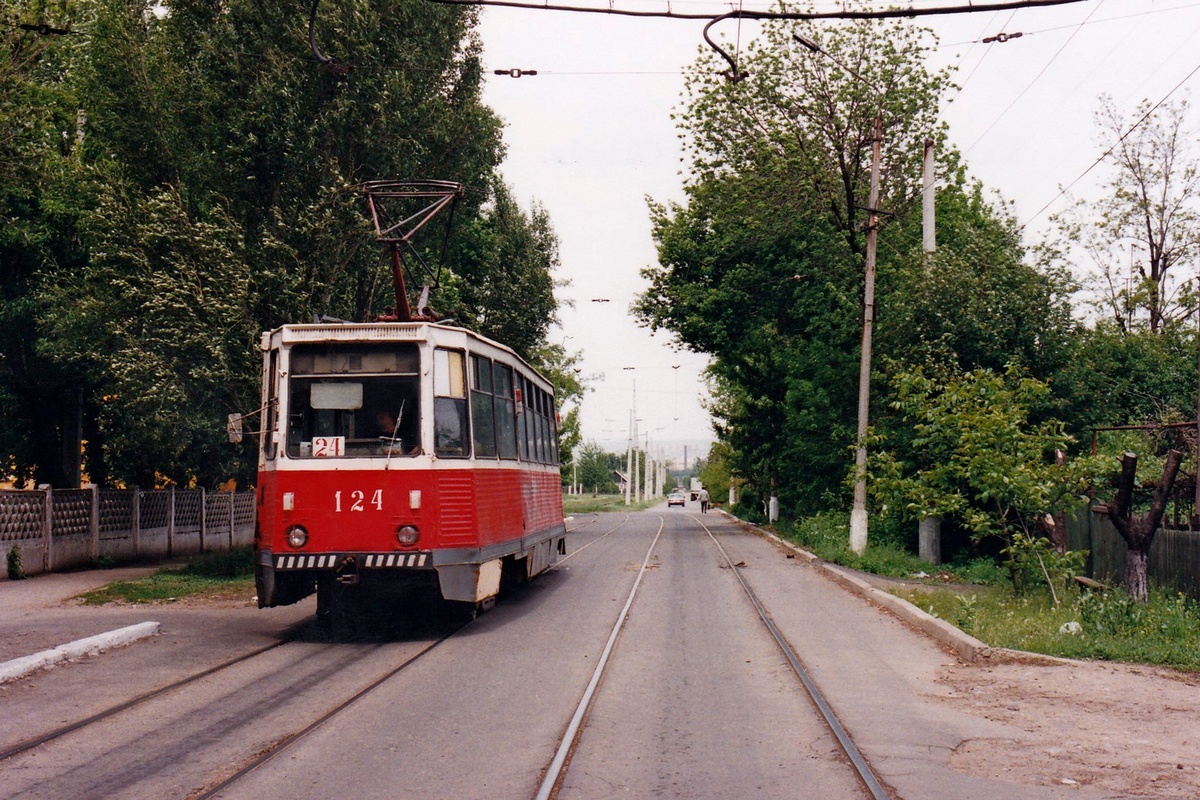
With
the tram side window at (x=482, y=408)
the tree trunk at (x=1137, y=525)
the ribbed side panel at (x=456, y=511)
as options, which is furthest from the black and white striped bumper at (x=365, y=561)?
the tree trunk at (x=1137, y=525)

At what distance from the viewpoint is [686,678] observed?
968 cm

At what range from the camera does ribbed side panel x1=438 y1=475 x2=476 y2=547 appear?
458 inches

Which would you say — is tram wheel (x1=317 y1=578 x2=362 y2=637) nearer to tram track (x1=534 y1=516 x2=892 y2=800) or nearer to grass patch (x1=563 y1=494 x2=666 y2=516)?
tram track (x1=534 y1=516 x2=892 y2=800)

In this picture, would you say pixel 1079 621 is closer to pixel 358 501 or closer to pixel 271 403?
pixel 358 501

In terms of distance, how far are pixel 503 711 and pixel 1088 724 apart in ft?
14.1

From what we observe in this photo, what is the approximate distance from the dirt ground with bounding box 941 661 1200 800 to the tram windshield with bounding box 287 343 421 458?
610 centimetres

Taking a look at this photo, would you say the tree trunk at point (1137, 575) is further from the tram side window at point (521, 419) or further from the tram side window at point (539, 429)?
the tram side window at point (539, 429)

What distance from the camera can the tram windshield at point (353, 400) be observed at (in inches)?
461

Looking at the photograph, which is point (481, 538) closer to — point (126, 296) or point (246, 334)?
point (246, 334)

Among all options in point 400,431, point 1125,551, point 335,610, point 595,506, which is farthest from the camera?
point 595,506

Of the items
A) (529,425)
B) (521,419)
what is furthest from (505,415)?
(529,425)

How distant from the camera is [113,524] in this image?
22609 millimetres

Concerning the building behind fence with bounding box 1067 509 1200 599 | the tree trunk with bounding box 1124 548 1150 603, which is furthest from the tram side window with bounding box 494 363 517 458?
the building behind fence with bounding box 1067 509 1200 599

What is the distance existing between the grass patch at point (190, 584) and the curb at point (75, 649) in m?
3.81
